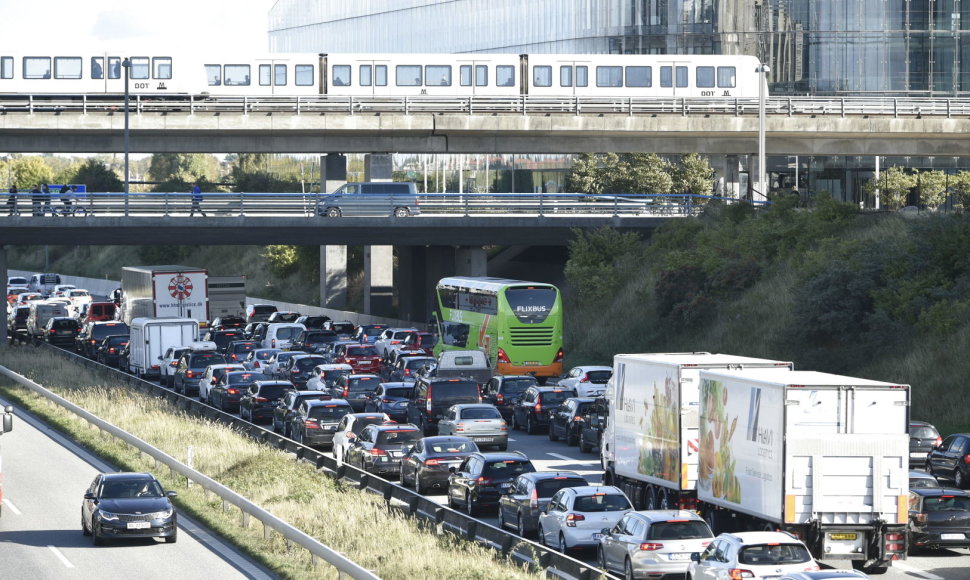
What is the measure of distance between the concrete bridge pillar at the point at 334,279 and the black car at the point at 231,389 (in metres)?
35.0

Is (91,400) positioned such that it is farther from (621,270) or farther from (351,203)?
(621,270)

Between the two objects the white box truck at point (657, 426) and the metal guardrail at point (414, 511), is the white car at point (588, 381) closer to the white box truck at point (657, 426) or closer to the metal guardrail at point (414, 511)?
the metal guardrail at point (414, 511)

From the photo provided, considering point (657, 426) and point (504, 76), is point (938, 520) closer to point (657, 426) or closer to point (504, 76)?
point (657, 426)

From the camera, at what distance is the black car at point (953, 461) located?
3131 centimetres

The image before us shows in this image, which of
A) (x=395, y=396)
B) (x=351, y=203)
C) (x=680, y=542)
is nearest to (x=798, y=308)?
(x=395, y=396)

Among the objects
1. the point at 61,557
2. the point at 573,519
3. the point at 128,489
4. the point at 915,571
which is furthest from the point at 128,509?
the point at 915,571

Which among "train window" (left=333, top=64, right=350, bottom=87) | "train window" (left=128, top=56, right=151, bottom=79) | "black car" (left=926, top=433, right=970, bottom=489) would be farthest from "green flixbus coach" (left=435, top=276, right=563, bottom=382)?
"train window" (left=128, top=56, right=151, bottom=79)

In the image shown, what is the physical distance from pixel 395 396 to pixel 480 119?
30.6 metres

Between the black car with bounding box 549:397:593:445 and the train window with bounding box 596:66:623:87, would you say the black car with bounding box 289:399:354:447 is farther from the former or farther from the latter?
the train window with bounding box 596:66:623:87

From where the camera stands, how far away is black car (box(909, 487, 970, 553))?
954 inches

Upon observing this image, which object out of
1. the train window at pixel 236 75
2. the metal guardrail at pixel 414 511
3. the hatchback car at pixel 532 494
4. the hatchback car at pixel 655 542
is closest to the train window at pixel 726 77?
the train window at pixel 236 75

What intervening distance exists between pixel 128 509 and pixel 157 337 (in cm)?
3078

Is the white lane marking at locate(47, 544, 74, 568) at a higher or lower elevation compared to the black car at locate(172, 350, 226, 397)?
A: lower

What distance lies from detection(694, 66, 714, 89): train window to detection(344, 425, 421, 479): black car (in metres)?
44.9
